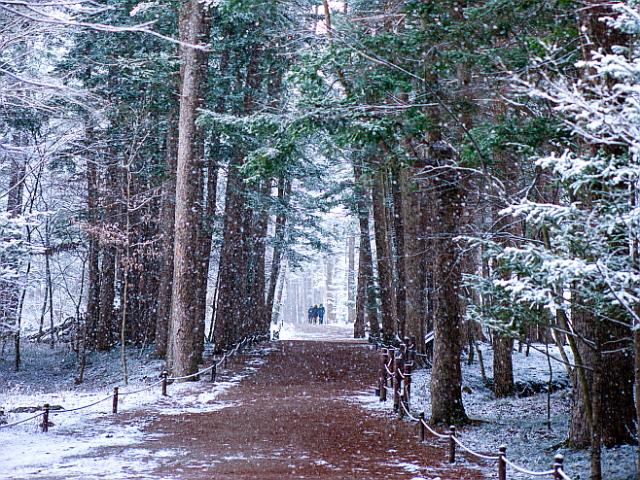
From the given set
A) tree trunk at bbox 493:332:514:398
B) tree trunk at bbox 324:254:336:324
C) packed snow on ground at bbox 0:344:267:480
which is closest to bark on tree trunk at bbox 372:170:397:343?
packed snow on ground at bbox 0:344:267:480

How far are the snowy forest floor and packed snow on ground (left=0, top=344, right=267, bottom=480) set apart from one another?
3 centimetres

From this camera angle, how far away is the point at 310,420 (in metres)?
13.2

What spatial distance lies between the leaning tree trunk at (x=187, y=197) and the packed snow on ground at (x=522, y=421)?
191 inches

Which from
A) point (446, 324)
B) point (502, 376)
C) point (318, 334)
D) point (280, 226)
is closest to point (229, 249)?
point (280, 226)

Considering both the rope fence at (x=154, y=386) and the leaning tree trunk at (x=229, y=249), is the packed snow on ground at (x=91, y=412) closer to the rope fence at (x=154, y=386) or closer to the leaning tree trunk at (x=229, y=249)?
the rope fence at (x=154, y=386)

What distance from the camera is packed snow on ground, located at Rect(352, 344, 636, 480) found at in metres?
8.73

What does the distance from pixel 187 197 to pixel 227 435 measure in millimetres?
7147

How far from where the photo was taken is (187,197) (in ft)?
55.4

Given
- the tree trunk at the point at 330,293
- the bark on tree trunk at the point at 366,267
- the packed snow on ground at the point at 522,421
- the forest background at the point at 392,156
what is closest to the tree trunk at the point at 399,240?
the forest background at the point at 392,156

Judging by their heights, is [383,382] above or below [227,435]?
above

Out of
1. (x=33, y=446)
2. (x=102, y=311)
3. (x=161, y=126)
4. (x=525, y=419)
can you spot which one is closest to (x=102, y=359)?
(x=102, y=311)

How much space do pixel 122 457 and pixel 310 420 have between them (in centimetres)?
445

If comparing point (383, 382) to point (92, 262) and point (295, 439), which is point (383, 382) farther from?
point (92, 262)

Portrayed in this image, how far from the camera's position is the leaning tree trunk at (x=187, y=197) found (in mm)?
16828
